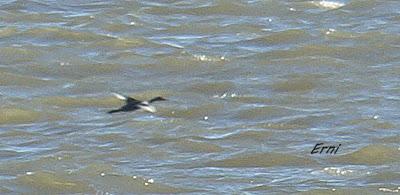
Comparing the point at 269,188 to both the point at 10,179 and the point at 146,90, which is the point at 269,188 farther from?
the point at 146,90

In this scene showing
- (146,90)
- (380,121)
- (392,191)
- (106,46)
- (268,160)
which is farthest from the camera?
(106,46)

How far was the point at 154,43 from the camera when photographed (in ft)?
36.6

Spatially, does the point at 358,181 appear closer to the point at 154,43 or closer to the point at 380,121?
the point at 380,121

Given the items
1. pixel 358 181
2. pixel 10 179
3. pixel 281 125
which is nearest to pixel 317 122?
pixel 281 125

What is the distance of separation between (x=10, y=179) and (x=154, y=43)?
9.97 feet

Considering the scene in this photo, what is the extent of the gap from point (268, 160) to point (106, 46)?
2.73 m

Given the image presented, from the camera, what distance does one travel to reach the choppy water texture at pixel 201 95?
841 centimetres

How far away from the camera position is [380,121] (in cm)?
917

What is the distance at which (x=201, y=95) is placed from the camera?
987 cm

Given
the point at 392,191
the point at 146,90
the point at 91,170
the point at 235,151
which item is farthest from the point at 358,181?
the point at 146,90

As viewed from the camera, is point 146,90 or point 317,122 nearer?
point 317,122

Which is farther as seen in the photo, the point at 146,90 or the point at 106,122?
the point at 146,90

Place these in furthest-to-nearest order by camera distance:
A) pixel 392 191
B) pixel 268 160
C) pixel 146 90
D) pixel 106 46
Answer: pixel 106 46 < pixel 146 90 < pixel 268 160 < pixel 392 191

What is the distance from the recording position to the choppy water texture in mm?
8406
